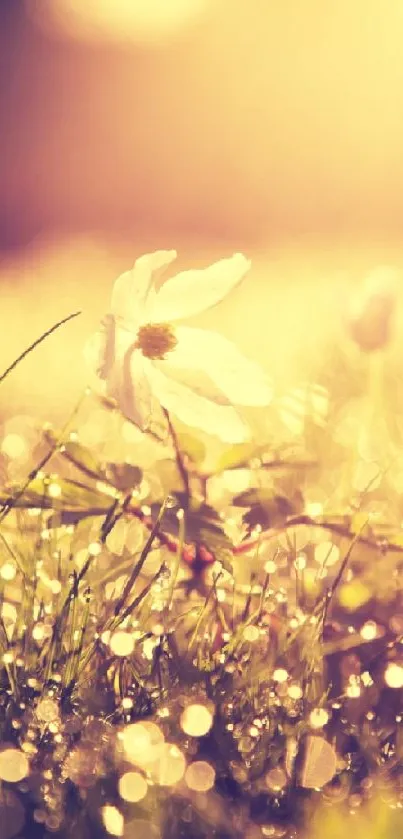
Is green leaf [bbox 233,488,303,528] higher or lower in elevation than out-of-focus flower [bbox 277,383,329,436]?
lower

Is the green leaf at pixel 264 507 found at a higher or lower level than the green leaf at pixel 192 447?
lower

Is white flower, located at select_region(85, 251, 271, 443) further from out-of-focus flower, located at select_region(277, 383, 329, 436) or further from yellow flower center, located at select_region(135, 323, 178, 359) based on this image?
out-of-focus flower, located at select_region(277, 383, 329, 436)

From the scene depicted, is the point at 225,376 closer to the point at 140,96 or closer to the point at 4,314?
the point at 4,314

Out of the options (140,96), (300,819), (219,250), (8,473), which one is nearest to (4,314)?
(219,250)

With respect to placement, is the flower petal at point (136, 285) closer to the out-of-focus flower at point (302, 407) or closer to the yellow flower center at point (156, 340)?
Result: the yellow flower center at point (156, 340)

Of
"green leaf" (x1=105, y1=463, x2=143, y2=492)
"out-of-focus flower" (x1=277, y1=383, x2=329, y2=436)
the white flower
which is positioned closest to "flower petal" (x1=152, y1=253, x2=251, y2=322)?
the white flower

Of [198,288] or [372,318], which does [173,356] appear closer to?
[198,288]

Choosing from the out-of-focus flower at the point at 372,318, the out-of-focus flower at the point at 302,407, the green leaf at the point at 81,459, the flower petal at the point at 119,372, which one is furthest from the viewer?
the out-of-focus flower at the point at 372,318

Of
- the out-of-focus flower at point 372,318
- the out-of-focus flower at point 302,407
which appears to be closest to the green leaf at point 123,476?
the out-of-focus flower at point 302,407
